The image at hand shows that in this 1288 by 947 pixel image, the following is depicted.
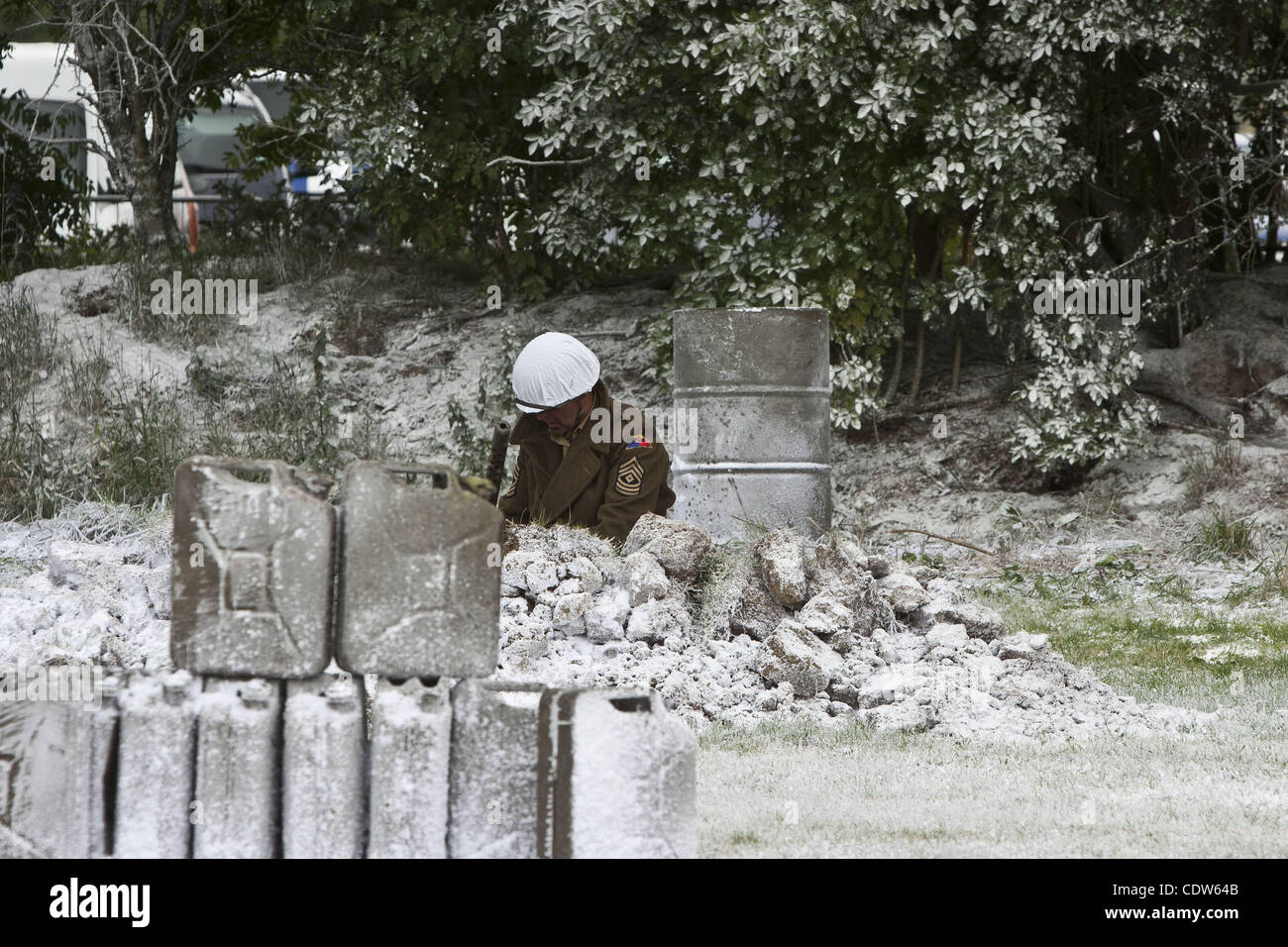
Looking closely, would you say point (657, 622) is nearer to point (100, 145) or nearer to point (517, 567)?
point (517, 567)

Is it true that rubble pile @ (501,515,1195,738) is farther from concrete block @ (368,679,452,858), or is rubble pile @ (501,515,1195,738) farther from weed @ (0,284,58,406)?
weed @ (0,284,58,406)

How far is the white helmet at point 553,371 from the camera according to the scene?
18.1ft

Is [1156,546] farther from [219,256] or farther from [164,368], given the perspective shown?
[219,256]

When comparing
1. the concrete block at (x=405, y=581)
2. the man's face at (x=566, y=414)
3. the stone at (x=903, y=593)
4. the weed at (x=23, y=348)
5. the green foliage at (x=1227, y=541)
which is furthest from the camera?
the weed at (x=23, y=348)

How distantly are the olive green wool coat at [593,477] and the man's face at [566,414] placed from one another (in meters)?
0.09

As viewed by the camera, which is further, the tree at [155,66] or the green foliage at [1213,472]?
the tree at [155,66]

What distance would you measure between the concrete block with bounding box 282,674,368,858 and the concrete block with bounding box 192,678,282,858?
39 mm

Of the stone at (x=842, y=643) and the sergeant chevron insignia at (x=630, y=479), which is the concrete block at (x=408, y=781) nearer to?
the stone at (x=842, y=643)

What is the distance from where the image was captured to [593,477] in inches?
235

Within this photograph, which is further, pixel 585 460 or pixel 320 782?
pixel 585 460

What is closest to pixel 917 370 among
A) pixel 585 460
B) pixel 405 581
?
pixel 585 460

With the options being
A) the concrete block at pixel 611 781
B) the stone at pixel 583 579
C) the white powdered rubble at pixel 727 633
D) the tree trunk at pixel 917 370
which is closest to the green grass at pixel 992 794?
the white powdered rubble at pixel 727 633

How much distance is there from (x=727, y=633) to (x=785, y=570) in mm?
305

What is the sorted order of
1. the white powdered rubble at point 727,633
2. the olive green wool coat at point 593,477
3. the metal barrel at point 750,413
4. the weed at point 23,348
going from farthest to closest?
the weed at point 23,348 → the metal barrel at point 750,413 → the olive green wool coat at point 593,477 → the white powdered rubble at point 727,633
